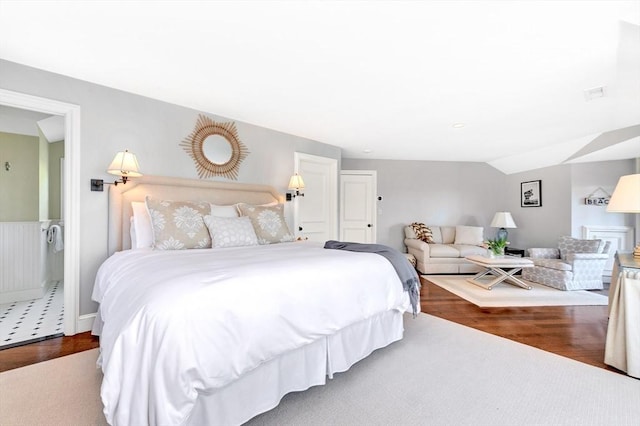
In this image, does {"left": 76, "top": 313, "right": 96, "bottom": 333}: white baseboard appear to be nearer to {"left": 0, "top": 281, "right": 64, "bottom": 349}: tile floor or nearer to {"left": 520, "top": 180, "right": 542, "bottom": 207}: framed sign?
{"left": 0, "top": 281, "right": 64, "bottom": 349}: tile floor

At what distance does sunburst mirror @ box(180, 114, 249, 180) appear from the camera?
11.0ft

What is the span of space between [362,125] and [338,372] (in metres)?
3.12

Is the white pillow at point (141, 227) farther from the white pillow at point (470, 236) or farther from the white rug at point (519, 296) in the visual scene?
the white pillow at point (470, 236)

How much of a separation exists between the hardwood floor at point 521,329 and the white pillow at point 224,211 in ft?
4.91

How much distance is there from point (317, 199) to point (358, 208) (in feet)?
4.50

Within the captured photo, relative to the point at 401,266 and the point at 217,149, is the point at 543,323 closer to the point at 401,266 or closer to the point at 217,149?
the point at 401,266

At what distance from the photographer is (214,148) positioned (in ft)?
11.5

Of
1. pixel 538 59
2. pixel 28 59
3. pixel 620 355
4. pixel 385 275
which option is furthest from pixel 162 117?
pixel 620 355

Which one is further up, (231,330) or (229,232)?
(229,232)

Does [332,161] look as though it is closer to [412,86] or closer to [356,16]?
[412,86]

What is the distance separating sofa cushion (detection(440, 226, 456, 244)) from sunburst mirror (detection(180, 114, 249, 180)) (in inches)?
179

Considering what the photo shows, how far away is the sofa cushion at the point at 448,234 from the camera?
6133 mm

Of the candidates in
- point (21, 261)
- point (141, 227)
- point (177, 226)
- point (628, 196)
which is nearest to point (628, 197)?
point (628, 196)

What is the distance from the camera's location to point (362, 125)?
3990mm
